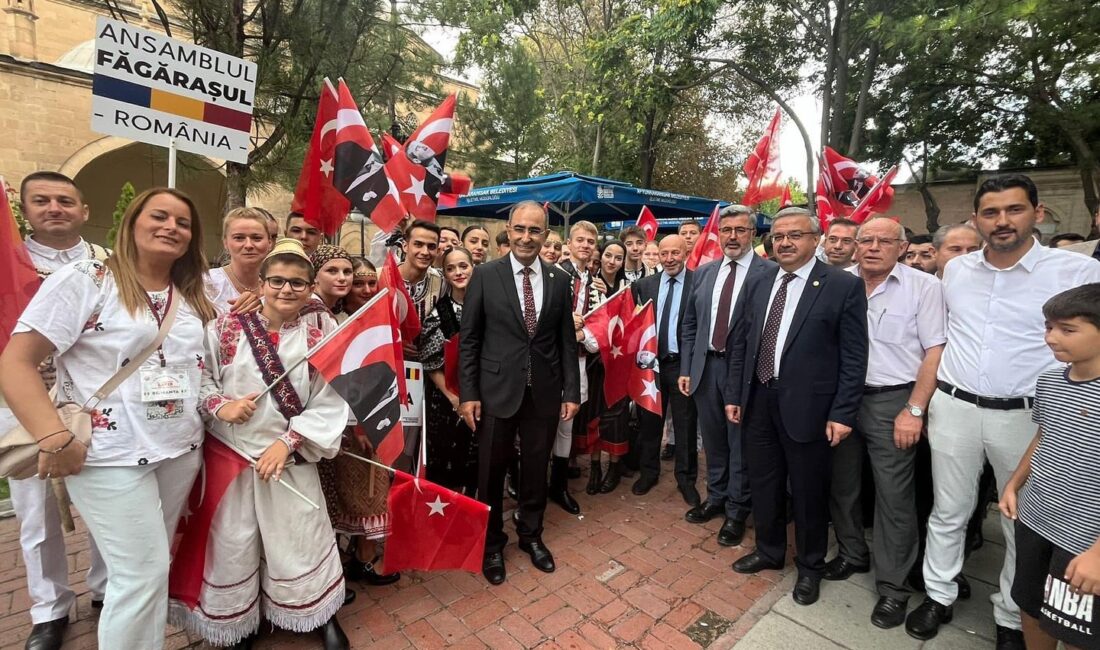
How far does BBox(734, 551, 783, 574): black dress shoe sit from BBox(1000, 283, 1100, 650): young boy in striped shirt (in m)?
1.35

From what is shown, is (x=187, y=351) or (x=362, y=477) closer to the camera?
(x=187, y=351)

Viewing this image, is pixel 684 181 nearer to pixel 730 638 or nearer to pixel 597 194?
pixel 597 194

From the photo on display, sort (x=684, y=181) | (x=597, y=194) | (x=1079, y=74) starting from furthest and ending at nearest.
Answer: (x=684, y=181) → (x=1079, y=74) → (x=597, y=194)

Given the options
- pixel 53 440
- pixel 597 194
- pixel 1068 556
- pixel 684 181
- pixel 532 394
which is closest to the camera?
pixel 53 440

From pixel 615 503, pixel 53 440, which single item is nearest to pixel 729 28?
pixel 615 503

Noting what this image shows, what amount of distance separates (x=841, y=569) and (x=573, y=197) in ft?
18.8

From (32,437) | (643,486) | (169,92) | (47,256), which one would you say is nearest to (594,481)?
(643,486)

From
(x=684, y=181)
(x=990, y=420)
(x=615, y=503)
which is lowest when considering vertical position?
(x=615, y=503)

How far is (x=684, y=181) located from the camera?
19609 millimetres

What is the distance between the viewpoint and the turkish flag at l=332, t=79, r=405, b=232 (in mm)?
3730

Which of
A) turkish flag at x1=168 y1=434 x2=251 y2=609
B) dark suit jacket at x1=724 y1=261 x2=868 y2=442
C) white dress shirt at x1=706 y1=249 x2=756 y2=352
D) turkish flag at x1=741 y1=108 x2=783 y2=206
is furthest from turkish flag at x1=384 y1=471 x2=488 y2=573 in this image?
turkish flag at x1=741 y1=108 x2=783 y2=206

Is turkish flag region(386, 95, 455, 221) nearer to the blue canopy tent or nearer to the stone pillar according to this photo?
the blue canopy tent

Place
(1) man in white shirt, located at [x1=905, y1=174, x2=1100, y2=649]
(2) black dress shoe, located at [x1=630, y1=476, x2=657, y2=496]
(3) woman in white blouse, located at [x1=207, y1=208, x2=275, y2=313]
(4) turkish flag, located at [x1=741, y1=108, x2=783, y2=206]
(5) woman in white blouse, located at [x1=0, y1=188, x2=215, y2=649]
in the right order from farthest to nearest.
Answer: (4) turkish flag, located at [x1=741, y1=108, x2=783, y2=206]
(2) black dress shoe, located at [x1=630, y1=476, x2=657, y2=496]
(3) woman in white blouse, located at [x1=207, y1=208, x2=275, y2=313]
(1) man in white shirt, located at [x1=905, y1=174, x2=1100, y2=649]
(5) woman in white blouse, located at [x1=0, y1=188, x2=215, y2=649]

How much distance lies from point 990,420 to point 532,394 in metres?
2.39
